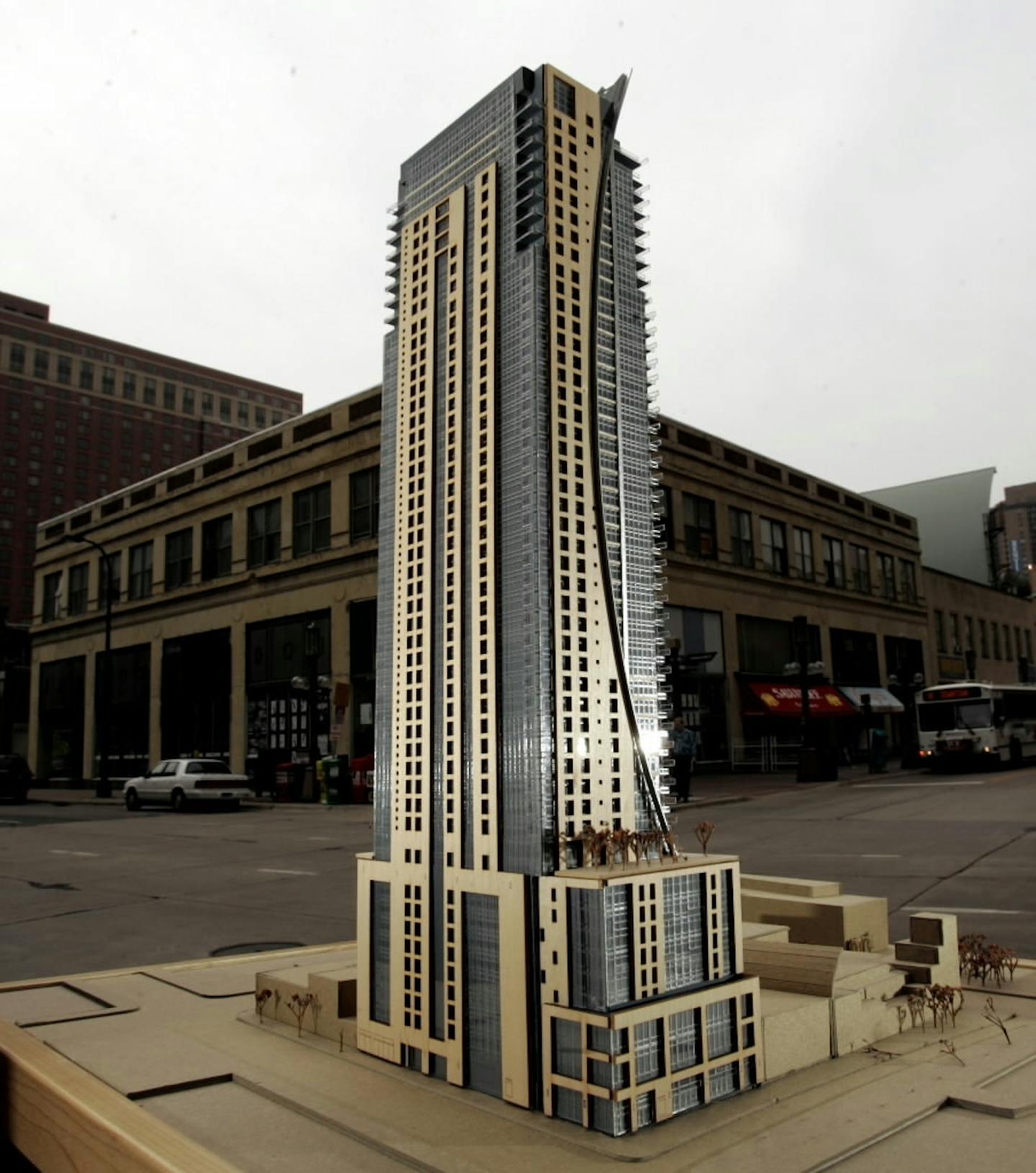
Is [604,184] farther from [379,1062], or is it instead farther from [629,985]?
[379,1062]

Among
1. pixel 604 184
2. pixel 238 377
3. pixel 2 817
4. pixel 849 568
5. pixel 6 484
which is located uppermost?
pixel 238 377

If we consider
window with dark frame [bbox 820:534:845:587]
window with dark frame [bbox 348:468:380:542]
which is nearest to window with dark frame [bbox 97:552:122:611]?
window with dark frame [bbox 348:468:380:542]

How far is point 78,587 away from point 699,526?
1186 inches

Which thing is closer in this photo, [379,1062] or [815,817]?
[379,1062]

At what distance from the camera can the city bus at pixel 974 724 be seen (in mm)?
31625

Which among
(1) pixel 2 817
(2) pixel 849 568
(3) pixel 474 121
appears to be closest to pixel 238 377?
(2) pixel 849 568

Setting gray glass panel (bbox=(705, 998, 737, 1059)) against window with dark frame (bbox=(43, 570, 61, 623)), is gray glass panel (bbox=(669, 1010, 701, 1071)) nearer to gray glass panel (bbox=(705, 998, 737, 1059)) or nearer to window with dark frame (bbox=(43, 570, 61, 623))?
gray glass panel (bbox=(705, 998, 737, 1059))

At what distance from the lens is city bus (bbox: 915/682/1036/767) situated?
3162 cm

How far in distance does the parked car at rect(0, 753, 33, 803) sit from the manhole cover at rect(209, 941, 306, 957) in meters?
31.7

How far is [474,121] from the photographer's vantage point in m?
4.08

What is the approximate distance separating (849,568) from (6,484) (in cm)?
12428

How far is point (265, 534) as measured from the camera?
38.0 meters

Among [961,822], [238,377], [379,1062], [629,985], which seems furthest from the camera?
[238,377]

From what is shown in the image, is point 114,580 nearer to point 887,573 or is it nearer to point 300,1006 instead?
point 887,573
